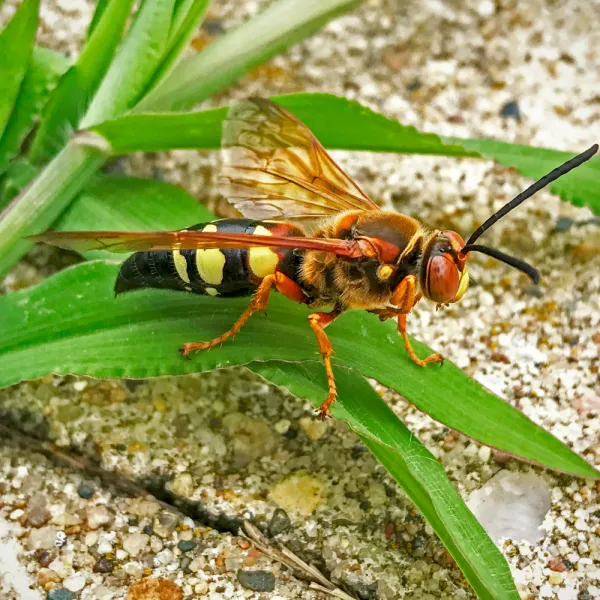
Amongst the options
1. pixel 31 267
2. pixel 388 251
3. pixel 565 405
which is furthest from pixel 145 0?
pixel 565 405

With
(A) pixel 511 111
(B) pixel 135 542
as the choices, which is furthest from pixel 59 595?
(A) pixel 511 111

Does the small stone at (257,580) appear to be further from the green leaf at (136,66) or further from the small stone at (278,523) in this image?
the green leaf at (136,66)

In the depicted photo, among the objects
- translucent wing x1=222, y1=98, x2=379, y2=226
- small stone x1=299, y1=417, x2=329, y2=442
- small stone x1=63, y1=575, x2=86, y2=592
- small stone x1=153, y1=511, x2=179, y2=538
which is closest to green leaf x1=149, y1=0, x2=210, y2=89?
translucent wing x1=222, y1=98, x2=379, y2=226

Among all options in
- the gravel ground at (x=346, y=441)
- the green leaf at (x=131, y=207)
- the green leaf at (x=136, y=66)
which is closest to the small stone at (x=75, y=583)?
the gravel ground at (x=346, y=441)

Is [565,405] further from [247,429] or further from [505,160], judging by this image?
[247,429]

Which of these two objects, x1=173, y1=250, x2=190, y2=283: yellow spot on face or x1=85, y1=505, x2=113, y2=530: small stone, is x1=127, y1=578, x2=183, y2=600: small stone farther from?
x1=173, y1=250, x2=190, y2=283: yellow spot on face

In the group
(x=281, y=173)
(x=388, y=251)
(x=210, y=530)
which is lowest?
(x=210, y=530)
